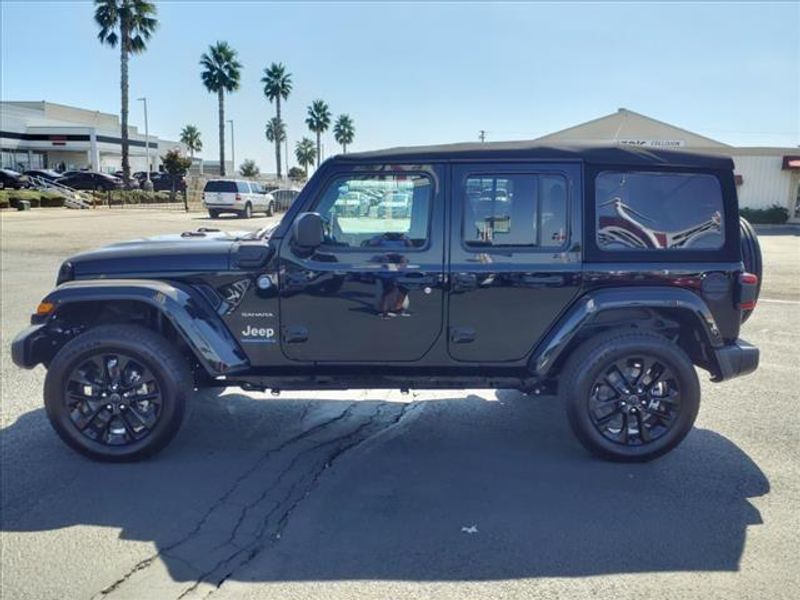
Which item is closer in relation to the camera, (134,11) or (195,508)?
(195,508)

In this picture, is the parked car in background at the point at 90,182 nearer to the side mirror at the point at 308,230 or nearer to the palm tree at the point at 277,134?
the palm tree at the point at 277,134

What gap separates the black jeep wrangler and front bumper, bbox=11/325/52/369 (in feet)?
0.04

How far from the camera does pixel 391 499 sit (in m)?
3.49

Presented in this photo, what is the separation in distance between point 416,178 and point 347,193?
18.2 inches

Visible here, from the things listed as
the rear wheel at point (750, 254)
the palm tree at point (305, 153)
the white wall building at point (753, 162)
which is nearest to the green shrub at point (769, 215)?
the white wall building at point (753, 162)

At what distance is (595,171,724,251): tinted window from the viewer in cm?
396

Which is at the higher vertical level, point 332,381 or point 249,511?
point 332,381

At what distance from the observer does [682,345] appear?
4.24 m

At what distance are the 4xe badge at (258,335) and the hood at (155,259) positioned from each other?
433 millimetres

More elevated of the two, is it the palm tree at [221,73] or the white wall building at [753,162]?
the palm tree at [221,73]

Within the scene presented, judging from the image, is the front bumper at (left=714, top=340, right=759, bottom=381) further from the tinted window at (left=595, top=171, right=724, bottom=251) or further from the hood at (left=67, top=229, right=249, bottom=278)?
the hood at (left=67, top=229, right=249, bottom=278)

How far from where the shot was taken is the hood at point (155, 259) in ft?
13.0

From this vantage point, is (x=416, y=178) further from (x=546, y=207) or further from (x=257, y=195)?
(x=257, y=195)

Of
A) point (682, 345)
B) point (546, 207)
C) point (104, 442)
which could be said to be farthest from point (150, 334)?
point (682, 345)
